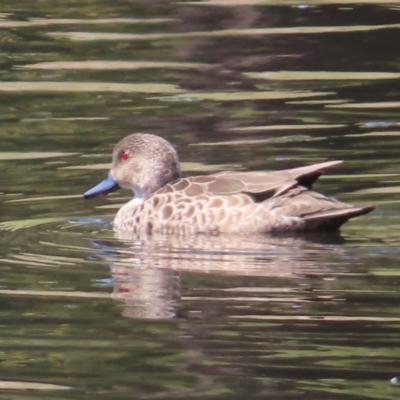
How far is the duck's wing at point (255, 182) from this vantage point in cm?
927

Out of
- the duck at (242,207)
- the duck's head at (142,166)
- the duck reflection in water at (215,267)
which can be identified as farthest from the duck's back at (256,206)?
the duck's head at (142,166)

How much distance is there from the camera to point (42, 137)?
1234 centimetres

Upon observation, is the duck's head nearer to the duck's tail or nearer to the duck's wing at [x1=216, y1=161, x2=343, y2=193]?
the duck's wing at [x1=216, y1=161, x2=343, y2=193]

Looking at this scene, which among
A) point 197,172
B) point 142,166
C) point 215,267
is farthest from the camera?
point 197,172

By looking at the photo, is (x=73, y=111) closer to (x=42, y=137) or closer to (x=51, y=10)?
(x=42, y=137)

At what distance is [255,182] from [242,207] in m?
0.18

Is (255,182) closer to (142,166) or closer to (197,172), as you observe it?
(142,166)

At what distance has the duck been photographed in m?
9.30

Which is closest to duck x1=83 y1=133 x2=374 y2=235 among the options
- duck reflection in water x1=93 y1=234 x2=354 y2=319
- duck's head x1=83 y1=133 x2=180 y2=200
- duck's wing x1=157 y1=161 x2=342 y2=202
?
duck's wing x1=157 y1=161 x2=342 y2=202

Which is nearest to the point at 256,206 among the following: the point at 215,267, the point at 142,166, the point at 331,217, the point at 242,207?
the point at 242,207

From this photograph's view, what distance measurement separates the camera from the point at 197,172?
1123 cm

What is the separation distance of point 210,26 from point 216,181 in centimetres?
636

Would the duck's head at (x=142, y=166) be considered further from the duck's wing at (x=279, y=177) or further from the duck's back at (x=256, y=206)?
the duck's wing at (x=279, y=177)

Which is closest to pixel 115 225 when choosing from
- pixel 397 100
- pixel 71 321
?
pixel 71 321
